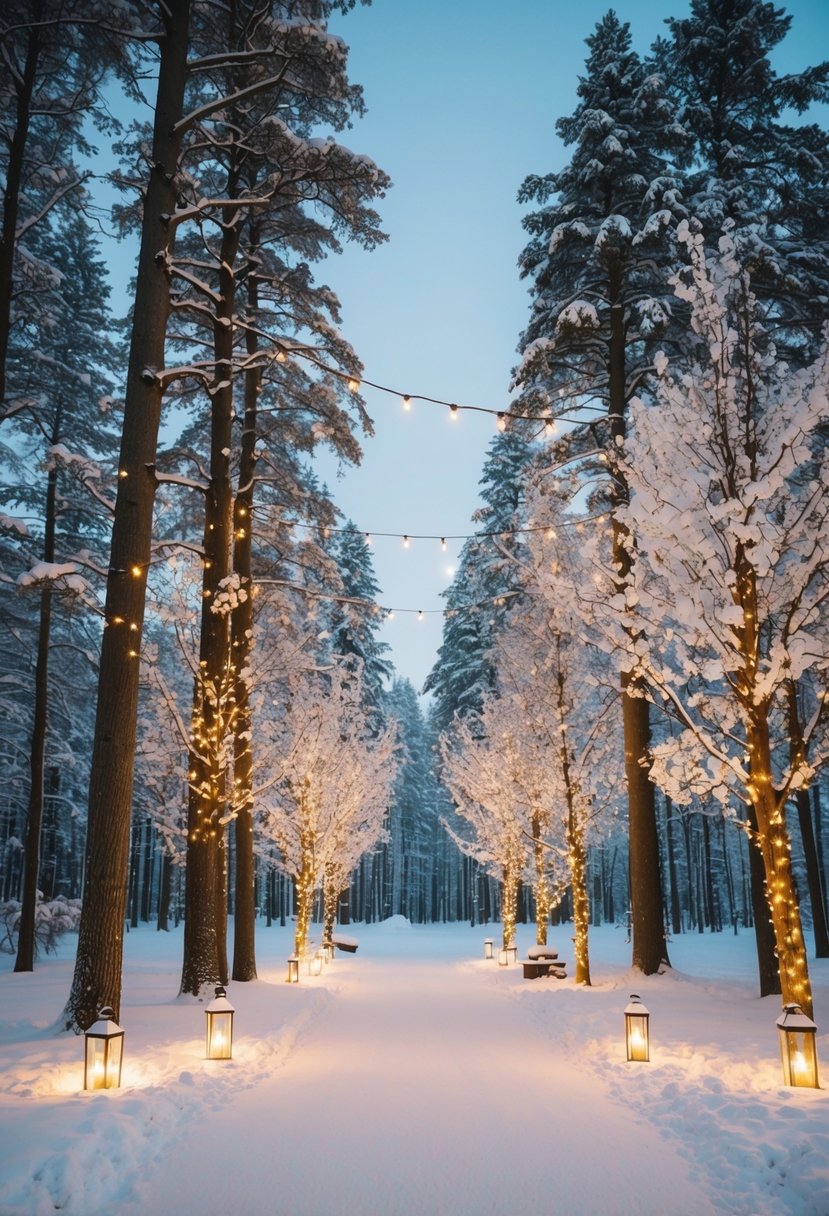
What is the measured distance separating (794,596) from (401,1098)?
18.1ft

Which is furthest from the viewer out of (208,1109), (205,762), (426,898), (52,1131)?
(426,898)

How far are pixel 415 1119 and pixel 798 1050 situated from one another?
121 inches

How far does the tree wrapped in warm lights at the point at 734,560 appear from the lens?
20.7 feet

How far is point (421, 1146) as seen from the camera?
4.86 m

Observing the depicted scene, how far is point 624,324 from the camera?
1353cm

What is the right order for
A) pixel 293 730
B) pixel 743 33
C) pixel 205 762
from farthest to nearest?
1. pixel 293 730
2. pixel 743 33
3. pixel 205 762

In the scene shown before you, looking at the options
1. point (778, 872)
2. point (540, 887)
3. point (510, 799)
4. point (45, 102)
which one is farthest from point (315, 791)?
point (45, 102)

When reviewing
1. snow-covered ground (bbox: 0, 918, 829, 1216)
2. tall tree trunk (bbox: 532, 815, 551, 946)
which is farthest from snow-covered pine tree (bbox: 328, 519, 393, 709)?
snow-covered ground (bbox: 0, 918, 829, 1216)

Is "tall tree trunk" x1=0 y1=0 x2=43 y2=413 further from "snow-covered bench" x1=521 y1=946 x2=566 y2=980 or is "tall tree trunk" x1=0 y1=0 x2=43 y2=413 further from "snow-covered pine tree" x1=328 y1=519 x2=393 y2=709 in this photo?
"snow-covered pine tree" x1=328 y1=519 x2=393 y2=709

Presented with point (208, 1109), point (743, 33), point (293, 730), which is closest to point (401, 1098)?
point (208, 1109)

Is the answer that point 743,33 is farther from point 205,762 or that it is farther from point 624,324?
point 205,762

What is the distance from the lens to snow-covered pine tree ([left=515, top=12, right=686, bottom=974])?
41.0 feet

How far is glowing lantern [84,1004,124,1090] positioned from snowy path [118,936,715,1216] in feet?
2.62

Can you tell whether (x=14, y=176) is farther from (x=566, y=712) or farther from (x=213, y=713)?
(x=566, y=712)
